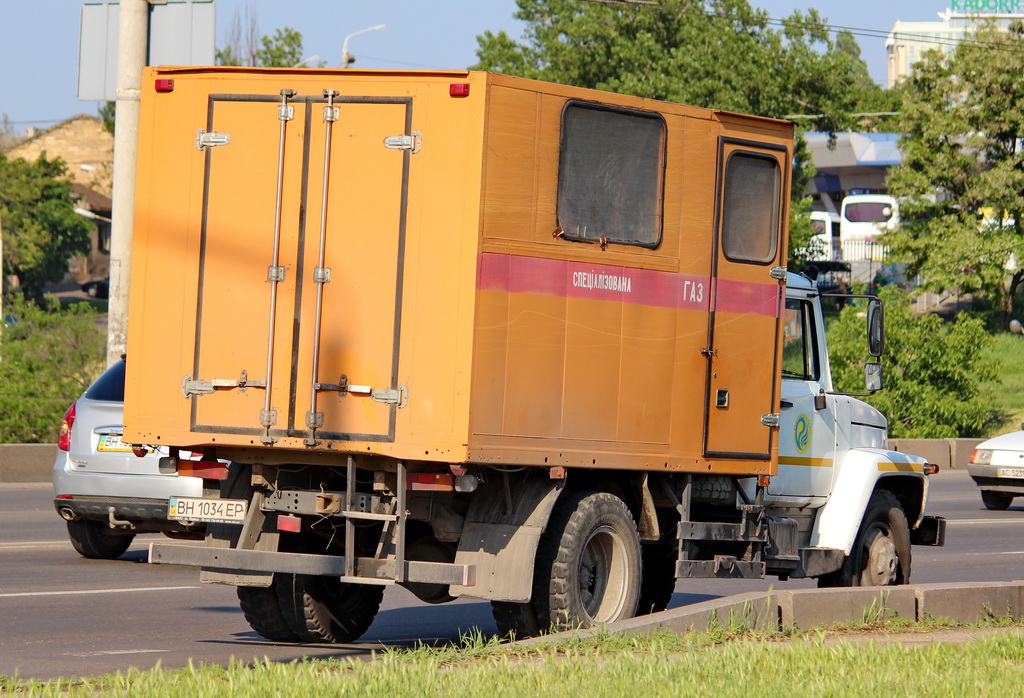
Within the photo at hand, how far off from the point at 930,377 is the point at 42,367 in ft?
59.7

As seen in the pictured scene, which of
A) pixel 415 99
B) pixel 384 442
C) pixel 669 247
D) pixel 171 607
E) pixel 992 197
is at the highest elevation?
pixel 992 197

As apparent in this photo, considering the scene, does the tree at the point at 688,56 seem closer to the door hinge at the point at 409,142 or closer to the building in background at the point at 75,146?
the door hinge at the point at 409,142

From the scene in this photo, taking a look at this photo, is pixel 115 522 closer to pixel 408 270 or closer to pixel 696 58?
pixel 408 270

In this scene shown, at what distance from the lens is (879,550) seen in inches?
420

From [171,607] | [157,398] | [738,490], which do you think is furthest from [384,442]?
[171,607]

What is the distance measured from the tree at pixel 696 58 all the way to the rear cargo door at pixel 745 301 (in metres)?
38.3

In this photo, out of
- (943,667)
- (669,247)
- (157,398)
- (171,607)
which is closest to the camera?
(943,667)

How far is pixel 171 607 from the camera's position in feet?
34.5

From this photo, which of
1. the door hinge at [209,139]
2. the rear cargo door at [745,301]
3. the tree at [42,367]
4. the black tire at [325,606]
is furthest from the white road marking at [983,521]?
the door hinge at [209,139]

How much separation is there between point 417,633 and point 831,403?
3432 millimetres

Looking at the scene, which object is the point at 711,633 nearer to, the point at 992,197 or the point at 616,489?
the point at 616,489

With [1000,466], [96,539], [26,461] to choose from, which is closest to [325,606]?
[96,539]

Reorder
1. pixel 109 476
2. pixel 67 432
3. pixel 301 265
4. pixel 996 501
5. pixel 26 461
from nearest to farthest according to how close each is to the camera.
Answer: pixel 301 265 → pixel 109 476 → pixel 67 432 → pixel 26 461 → pixel 996 501

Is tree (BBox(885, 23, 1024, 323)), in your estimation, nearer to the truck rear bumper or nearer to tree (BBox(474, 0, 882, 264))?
tree (BBox(474, 0, 882, 264))
